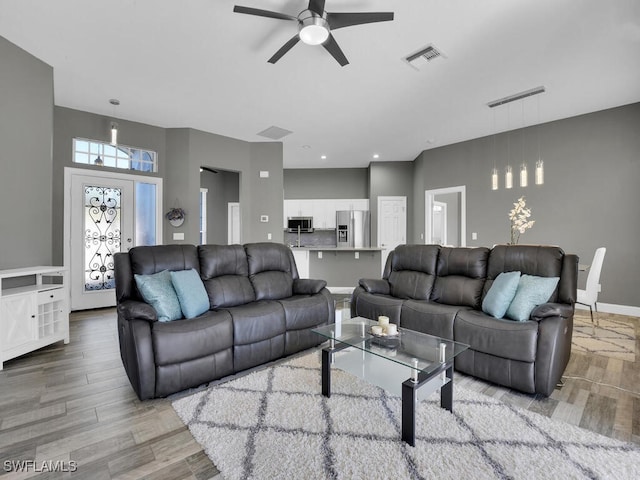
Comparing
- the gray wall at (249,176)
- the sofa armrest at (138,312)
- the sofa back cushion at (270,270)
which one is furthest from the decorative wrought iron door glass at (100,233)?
the sofa armrest at (138,312)

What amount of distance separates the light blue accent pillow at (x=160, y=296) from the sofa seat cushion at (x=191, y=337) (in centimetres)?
12

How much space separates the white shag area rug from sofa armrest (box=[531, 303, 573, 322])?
2.20ft

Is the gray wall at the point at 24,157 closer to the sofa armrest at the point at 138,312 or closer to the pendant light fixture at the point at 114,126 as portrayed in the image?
the pendant light fixture at the point at 114,126

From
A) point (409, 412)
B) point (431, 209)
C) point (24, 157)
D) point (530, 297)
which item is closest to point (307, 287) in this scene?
point (409, 412)

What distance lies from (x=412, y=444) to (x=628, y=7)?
3.74 meters

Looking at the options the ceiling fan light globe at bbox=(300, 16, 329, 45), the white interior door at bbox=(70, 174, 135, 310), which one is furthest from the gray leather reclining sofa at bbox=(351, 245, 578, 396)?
the white interior door at bbox=(70, 174, 135, 310)

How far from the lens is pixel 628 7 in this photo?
8.16 ft

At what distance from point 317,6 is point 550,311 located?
2787 mm

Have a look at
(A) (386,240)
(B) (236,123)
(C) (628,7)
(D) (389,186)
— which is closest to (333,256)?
(A) (386,240)

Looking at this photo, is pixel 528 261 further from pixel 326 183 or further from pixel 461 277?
pixel 326 183

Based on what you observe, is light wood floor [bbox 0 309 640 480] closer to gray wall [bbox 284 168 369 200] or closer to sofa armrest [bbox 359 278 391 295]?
sofa armrest [bbox 359 278 391 295]

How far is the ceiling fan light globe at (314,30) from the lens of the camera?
237 centimetres

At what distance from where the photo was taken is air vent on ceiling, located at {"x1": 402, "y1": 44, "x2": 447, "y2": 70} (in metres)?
3.00

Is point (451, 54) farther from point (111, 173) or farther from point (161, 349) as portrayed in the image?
point (111, 173)
